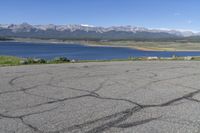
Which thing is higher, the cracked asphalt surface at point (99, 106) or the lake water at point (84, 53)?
the cracked asphalt surface at point (99, 106)

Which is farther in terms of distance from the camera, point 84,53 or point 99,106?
point 84,53

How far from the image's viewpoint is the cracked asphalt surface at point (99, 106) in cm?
572

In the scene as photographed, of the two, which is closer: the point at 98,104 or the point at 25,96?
the point at 98,104

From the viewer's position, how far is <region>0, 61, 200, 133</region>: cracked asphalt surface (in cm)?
572

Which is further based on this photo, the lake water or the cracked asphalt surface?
the lake water

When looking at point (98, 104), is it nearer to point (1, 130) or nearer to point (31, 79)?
point (1, 130)

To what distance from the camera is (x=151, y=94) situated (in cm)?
888

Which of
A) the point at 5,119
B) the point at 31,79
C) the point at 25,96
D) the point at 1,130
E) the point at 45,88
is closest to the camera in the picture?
the point at 1,130

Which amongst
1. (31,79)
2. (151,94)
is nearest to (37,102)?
(151,94)

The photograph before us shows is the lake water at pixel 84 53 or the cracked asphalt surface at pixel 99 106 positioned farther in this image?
the lake water at pixel 84 53

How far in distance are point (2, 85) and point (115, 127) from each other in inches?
227

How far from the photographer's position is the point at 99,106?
7277 mm

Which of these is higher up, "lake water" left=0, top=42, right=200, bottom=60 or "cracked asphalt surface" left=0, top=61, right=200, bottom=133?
"cracked asphalt surface" left=0, top=61, right=200, bottom=133

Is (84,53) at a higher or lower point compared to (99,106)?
lower
